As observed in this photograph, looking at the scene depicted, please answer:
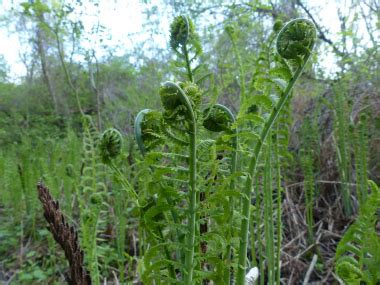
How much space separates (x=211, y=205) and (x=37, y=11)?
116 inches

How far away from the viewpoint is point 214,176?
→ 0.68m

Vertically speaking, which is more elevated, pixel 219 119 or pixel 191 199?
pixel 219 119

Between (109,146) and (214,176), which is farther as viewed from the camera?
(109,146)

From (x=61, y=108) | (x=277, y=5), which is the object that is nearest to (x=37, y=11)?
(x=277, y=5)

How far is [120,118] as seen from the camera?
15.7 feet

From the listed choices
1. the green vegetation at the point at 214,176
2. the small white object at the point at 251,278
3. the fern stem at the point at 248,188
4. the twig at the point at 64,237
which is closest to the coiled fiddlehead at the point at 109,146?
the green vegetation at the point at 214,176

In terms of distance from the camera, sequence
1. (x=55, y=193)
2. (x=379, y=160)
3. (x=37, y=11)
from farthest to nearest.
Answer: (x=37, y=11), (x=379, y=160), (x=55, y=193)

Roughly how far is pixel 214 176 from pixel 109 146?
270 mm

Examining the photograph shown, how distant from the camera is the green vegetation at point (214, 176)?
27.4 inches

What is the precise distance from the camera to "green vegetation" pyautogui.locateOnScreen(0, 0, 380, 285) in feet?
2.28

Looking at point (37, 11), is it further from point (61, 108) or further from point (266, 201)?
point (61, 108)

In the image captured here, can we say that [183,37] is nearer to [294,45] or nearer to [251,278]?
[294,45]

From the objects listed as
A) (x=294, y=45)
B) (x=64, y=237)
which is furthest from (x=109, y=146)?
(x=294, y=45)

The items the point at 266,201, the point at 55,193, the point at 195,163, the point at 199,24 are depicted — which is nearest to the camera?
the point at 195,163
